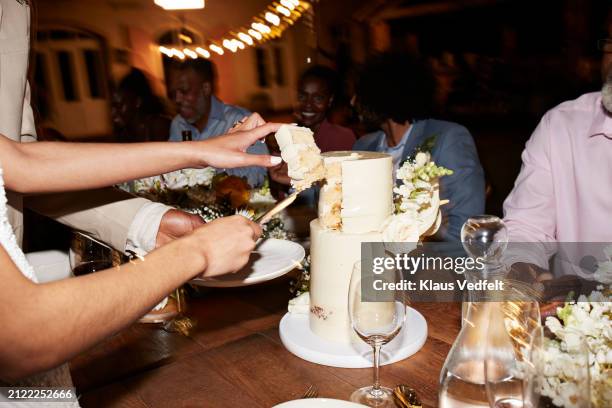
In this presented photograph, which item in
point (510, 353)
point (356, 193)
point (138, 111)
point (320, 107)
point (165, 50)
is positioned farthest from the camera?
point (165, 50)

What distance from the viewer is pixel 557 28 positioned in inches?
316

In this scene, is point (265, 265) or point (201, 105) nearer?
point (265, 265)

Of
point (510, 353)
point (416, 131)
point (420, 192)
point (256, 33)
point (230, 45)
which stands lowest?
point (510, 353)

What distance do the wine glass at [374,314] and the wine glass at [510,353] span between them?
20 cm

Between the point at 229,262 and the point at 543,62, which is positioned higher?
the point at 543,62

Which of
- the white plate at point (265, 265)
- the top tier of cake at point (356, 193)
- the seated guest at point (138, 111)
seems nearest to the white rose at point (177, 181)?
the white plate at point (265, 265)

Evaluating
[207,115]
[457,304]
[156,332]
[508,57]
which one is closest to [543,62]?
[508,57]

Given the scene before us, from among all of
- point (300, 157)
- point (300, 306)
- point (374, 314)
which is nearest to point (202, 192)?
point (300, 306)

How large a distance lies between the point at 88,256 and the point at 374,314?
0.84m

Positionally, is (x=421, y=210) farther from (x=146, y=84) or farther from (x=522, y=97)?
(x=522, y=97)

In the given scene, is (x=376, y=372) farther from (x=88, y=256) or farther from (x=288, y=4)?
(x=288, y=4)

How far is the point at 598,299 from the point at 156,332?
113 cm

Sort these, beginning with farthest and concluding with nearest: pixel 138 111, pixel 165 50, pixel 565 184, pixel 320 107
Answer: pixel 165 50 < pixel 138 111 < pixel 320 107 < pixel 565 184

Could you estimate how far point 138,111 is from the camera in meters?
5.43
